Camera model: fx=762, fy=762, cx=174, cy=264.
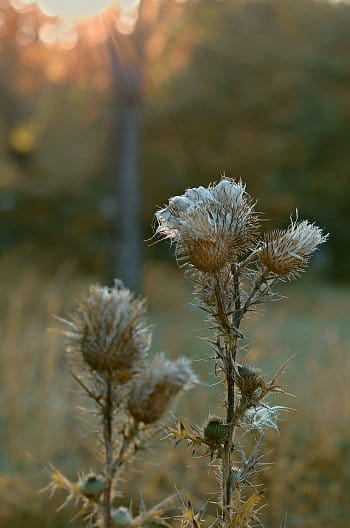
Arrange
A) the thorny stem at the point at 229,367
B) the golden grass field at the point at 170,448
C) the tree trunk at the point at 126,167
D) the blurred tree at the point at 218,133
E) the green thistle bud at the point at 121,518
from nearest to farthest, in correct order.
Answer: the green thistle bud at the point at 121,518 < the thorny stem at the point at 229,367 < the golden grass field at the point at 170,448 < the tree trunk at the point at 126,167 < the blurred tree at the point at 218,133

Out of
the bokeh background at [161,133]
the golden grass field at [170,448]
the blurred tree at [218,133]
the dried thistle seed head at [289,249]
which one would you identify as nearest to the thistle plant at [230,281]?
the dried thistle seed head at [289,249]

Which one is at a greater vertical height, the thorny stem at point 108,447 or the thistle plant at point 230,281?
the thistle plant at point 230,281

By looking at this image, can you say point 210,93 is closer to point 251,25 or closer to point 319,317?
point 251,25

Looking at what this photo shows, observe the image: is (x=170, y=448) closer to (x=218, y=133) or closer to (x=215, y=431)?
(x=215, y=431)

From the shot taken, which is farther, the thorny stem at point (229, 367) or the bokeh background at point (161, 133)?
the bokeh background at point (161, 133)

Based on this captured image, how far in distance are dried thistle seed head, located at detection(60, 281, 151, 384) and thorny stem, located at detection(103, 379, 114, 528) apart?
0.8 inches

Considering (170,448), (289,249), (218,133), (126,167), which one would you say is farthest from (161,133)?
(289,249)

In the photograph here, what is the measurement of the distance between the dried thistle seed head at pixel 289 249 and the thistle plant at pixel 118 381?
0.20 meters

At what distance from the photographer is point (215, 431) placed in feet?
2.68

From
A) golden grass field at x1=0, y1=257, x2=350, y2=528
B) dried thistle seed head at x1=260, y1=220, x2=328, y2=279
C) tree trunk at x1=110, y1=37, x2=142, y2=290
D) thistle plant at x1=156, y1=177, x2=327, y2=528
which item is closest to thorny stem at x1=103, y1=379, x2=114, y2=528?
thistle plant at x1=156, y1=177, x2=327, y2=528

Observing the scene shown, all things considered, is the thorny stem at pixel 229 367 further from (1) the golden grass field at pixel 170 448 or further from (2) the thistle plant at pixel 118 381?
(1) the golden grass field at pixel 170 448

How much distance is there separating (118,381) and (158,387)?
0.13ft

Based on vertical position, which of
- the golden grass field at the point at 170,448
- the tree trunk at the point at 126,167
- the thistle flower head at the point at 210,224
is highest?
the tree trunk at the point at 126,167

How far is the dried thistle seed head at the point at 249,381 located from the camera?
0.86 metres
